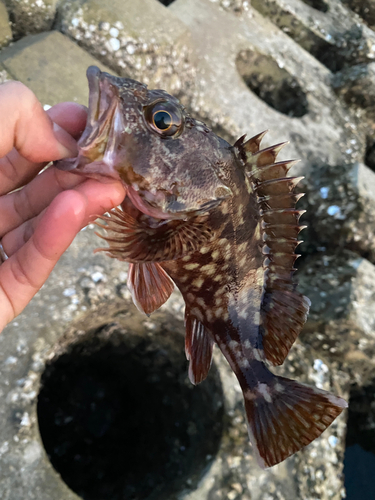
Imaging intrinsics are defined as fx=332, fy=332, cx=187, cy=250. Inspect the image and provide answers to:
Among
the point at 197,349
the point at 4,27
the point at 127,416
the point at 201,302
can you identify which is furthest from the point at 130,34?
the point at 127,416

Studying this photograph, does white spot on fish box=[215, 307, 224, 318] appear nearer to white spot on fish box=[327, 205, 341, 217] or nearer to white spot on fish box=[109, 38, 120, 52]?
white spot on fish box=[327, 205, 341, 217]

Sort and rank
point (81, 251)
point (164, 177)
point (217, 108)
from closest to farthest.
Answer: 1. point (164, 177)
2. point (81, 251)
3. point (217, 108)

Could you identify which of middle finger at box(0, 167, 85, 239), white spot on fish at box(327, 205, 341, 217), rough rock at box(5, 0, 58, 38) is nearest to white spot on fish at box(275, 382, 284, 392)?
middle finger at box(0, 167, 85, 239)

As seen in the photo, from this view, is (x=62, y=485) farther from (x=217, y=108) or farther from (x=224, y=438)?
(x=217, y=108)

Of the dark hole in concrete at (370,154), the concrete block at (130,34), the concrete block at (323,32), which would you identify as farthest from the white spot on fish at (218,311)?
the concrete block at (323,32)

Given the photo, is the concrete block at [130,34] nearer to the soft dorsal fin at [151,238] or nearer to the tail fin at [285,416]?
the soft dorsal fin at [151,238]

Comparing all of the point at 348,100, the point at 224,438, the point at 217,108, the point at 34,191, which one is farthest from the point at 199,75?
the point at 224,438

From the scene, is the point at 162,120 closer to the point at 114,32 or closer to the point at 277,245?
the point at 277,245
